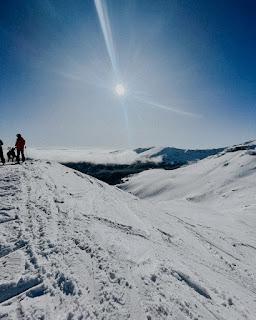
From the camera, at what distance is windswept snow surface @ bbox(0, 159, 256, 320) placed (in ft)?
18.2

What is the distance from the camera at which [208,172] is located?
111m

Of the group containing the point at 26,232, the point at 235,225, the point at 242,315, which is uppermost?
the point at 26,232

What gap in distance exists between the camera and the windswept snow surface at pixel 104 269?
5.56 metres

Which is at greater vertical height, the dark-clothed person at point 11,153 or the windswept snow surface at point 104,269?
the dark-clothed person at point 11,153

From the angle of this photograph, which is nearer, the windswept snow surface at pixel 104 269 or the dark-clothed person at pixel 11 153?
the windswept snow surface at pixel 104 269

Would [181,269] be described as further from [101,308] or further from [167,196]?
[167,196]

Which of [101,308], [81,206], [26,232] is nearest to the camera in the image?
[101,308]

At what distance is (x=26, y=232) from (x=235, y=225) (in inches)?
758

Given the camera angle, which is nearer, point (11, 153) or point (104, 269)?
point (104, 269)

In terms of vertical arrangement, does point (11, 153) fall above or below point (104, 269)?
above

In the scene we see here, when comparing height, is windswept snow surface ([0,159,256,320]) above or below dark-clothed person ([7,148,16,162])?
below

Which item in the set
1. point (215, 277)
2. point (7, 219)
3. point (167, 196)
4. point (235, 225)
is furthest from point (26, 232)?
point (167, 196)

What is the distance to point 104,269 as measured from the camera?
6910 millimetres

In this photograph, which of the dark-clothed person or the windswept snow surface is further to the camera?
the dark-clothed person
